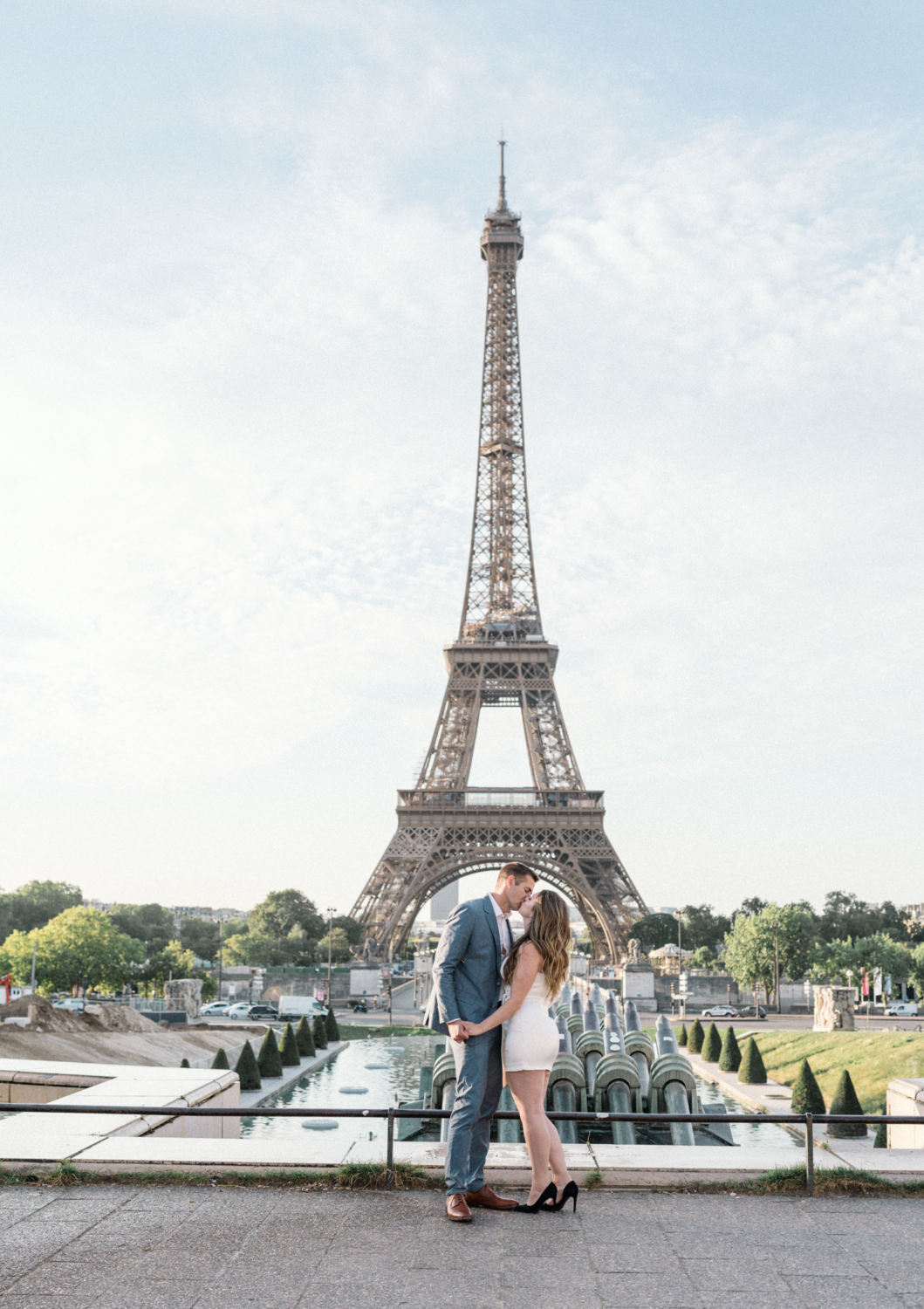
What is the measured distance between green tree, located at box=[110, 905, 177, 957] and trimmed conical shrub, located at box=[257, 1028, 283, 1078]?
2720 inches

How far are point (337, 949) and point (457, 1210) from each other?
8074 centimetres

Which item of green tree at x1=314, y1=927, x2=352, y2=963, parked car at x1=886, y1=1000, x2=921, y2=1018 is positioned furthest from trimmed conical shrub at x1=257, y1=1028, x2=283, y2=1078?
green tree at x1=314, y1=927, x2=352, y2=963

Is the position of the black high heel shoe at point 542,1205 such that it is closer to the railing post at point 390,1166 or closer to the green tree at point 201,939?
the railing post at point 390,1166

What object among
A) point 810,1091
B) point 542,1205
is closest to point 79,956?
point 810,1091

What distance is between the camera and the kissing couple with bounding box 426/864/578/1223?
5.95 m

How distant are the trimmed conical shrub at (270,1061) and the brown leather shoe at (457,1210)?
22672mm

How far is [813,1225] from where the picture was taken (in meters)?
5.78

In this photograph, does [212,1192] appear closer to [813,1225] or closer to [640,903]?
[813,1225]

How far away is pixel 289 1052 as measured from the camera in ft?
98.6

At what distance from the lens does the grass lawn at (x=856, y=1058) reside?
81.2 feet

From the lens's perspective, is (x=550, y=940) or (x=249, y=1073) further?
(x=249, y=1073)

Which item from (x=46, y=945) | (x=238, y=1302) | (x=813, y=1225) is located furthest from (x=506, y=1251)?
(x=46, y=945)

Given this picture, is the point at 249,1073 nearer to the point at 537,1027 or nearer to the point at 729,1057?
the point at 729,1057

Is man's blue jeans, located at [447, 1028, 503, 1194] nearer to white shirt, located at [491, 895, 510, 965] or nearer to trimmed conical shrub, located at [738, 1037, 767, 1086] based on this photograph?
white shirt, located at [491, 895, 510, 965]
